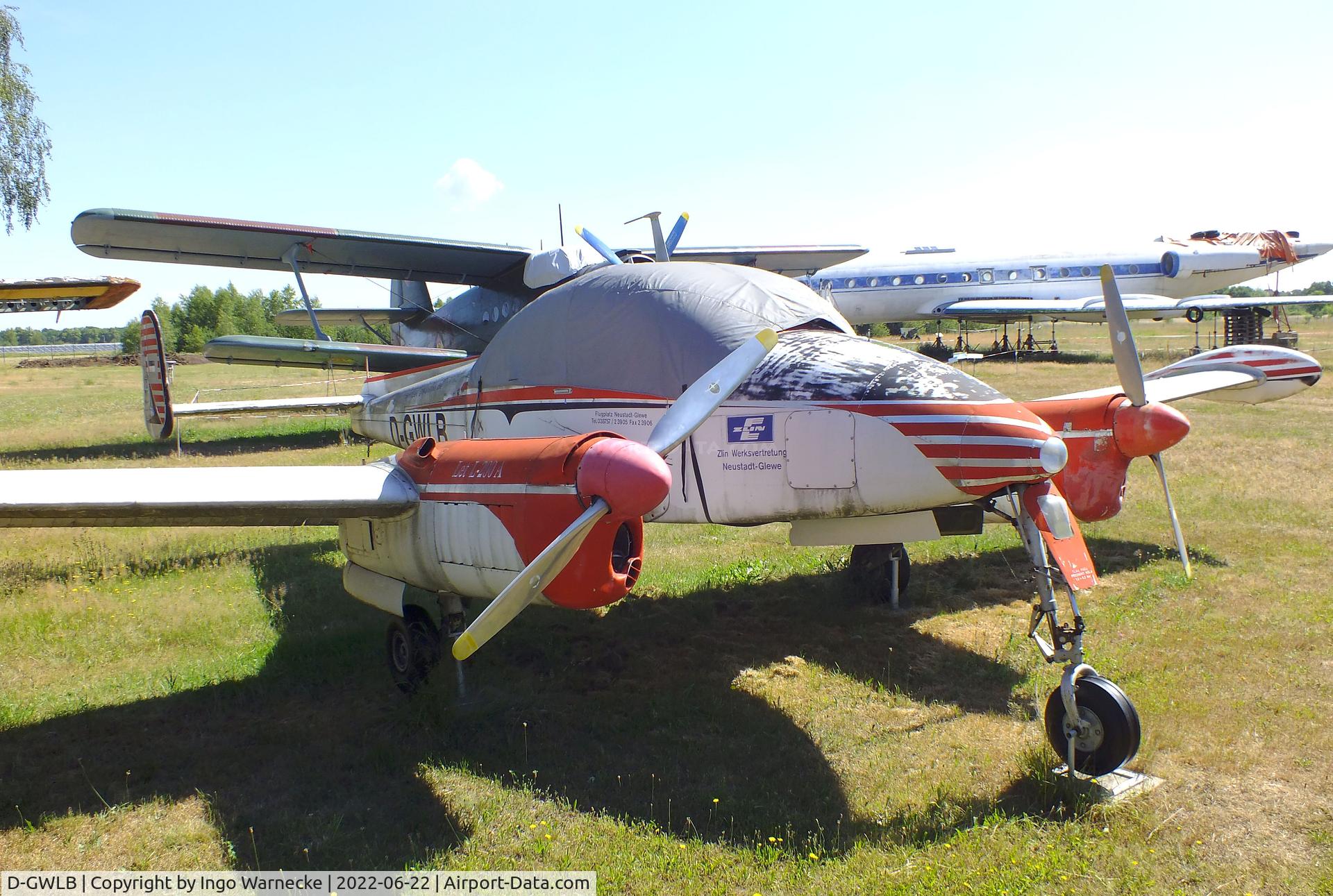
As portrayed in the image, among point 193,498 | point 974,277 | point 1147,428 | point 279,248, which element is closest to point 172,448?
point 279,248

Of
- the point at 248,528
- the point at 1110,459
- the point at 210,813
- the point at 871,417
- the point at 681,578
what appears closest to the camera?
the point at 210,813

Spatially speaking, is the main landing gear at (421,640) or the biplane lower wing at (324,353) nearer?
the main landing gear at (421,640)

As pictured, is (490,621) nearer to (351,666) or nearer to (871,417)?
(871,417)

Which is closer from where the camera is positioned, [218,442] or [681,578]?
[681,578]

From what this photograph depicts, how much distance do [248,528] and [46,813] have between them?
7415 millimetres

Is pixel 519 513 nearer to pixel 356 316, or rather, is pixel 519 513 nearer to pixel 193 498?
pixel 193 498

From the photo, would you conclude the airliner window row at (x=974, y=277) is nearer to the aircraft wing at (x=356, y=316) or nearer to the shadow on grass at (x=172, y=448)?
the aircraft wing at (x=356, y=316)

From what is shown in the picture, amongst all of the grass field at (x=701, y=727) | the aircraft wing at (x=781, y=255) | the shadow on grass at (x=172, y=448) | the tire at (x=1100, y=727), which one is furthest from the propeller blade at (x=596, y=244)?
the shadow on grass at (x=172, y=448)

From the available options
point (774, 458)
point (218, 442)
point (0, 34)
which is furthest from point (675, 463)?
point (0, 34)

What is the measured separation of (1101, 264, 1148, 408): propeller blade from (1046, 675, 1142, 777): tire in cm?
228

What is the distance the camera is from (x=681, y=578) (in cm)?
930

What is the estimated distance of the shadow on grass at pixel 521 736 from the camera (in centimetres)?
457

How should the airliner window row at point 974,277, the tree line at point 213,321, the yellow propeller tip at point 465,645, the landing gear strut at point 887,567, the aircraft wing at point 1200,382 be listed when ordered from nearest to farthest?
the yellow propeller tip at point 465,645 < the landing gear strut at point 887,567 < the aircraft wing at point 1200,382 < the airliner window row at point 974,277 < the tree line at point 213,321

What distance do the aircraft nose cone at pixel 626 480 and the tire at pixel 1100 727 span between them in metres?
2.70
